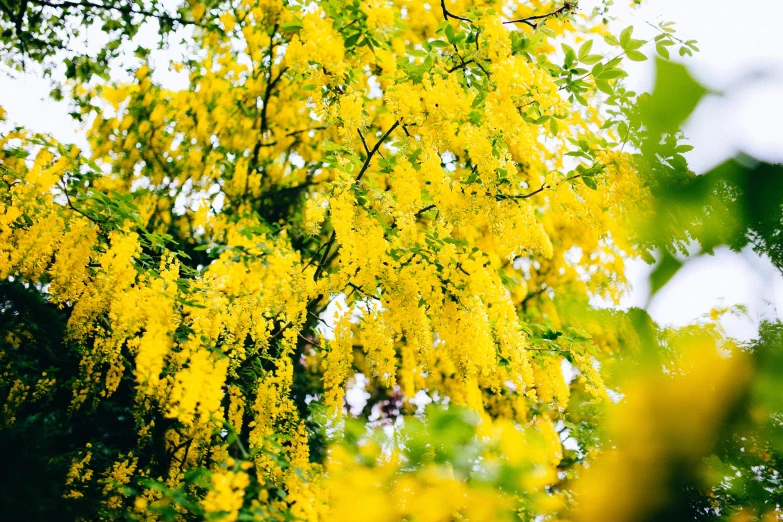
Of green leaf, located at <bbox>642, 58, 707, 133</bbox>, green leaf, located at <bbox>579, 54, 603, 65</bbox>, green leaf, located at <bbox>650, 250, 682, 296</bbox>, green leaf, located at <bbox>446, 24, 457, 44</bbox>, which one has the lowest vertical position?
green leaf, located at <bbox>650, 250, 682, 296</bbox>

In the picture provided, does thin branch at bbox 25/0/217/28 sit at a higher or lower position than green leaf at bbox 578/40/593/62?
higher

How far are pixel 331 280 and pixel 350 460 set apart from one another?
185cm

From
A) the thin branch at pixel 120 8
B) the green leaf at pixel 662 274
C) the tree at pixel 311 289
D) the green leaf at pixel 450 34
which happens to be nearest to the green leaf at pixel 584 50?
the tree at pixel 311 289

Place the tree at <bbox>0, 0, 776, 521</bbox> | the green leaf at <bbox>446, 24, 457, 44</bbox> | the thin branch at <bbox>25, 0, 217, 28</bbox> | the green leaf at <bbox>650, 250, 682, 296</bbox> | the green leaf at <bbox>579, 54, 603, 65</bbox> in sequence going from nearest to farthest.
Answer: the green leaf at <bbox>650, 250, 682, 296</bbox>, the tree at <bbox>0, 0, 776, 521</bbox>, the green leaf at <bbox>579, 54, 603, 65</bbox>, the green leaf at <bbox>446, 24, 457, 44</bbox>, the thin branch at <bbox>25, 0, 217, 28</bbox>

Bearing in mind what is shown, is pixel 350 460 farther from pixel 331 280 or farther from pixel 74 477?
pixel 74 477

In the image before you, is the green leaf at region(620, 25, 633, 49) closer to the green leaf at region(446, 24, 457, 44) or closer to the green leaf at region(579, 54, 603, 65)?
the green leaf at region(579, 54, 603, 65)

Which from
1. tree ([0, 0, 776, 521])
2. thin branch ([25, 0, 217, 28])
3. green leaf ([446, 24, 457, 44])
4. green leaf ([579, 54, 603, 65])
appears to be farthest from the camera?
thin branch ([25, 0, 217, 28])

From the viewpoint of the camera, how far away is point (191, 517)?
2.45 metres

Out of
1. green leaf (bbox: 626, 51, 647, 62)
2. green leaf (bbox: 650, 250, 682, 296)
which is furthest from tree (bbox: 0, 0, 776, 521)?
green leaf (bbox: 650, 250, 682, 296)

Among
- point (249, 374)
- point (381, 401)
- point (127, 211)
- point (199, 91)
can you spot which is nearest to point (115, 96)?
point (199, 91)

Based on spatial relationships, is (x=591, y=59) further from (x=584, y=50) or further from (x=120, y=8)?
(x=120, y=8)

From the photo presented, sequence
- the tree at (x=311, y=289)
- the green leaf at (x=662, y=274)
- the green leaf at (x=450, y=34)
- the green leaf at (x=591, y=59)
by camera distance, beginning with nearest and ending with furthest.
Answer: the green leaf at (x=662, y=274)
the tree at (x=311, y=289)
the green leaf at (x=591, y=59)
the green leaf at (x=450, y=34)

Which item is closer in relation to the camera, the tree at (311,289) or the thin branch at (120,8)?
the tree at (311,289)

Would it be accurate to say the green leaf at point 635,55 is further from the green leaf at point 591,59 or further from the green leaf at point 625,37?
the green leaf at point 591,59
